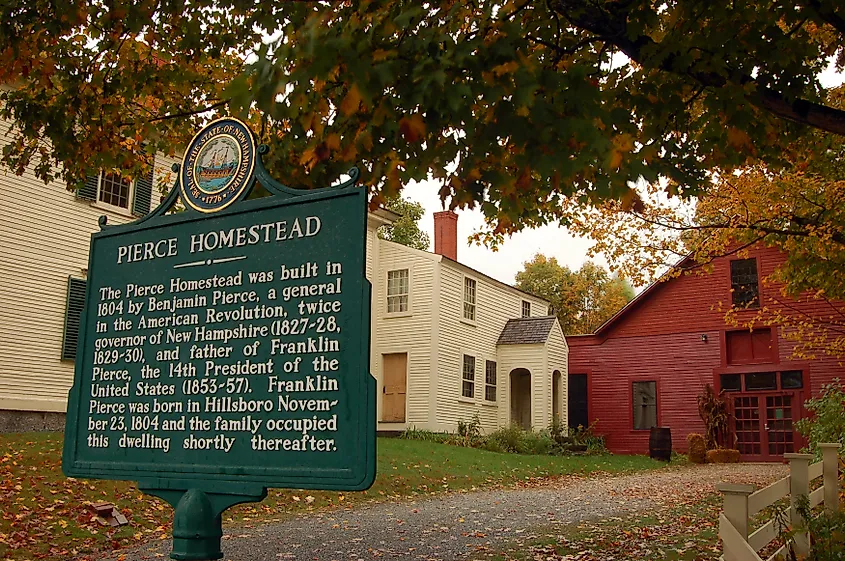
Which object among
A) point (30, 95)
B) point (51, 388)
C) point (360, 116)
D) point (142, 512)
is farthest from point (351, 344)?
point (51, 388)

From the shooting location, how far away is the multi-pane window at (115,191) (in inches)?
790

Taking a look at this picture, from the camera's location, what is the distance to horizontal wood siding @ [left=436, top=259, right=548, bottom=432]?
29281 millimetres

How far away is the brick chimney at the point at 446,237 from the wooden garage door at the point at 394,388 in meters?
4.86

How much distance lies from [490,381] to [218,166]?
93.6 ft

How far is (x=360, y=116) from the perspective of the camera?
21.4 ft

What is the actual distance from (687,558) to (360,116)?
6.03 meters

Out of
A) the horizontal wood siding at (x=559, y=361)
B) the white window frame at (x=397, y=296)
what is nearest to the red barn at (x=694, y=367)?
the horizontal wood siding at (x=559, y=361)

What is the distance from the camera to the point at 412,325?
96.8 feet

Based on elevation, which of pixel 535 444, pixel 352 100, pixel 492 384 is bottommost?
pixel 535 444

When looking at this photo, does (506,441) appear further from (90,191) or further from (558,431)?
(90,191)

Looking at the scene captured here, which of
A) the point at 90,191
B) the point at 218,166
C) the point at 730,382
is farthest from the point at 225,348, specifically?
the point at 730,382

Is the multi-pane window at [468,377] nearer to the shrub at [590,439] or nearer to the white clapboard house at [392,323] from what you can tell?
the white clapboard house at [392,323]

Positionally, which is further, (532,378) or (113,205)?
(532,378)

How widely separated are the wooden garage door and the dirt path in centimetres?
1057
